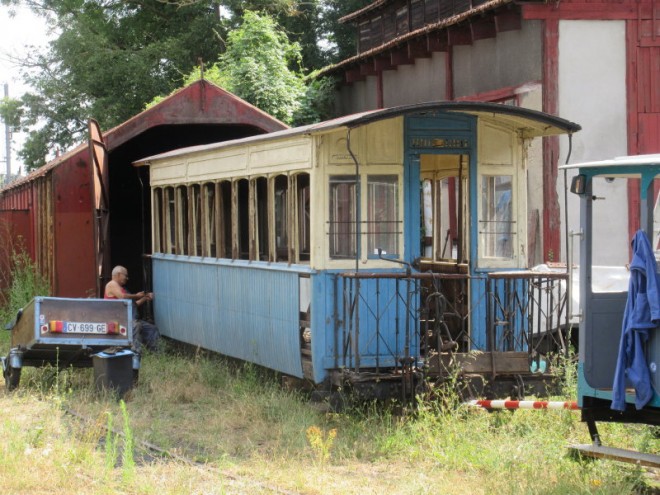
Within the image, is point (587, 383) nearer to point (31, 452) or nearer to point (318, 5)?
point (31, 452)

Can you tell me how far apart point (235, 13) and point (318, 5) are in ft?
8.28

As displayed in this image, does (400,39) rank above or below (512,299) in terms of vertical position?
above

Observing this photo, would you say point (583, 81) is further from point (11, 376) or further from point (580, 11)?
point (11, 376)

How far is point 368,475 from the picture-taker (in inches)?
353

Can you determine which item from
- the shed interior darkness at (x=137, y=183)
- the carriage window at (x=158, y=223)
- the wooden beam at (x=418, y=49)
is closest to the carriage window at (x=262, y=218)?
the carriage window at (x=158, y=223)

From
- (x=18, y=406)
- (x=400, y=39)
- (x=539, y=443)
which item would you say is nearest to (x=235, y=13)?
(x=400, y=39)

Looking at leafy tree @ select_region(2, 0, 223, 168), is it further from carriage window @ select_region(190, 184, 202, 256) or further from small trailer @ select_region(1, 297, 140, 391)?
small trailer @ select_region(1, 297, 140, 391)

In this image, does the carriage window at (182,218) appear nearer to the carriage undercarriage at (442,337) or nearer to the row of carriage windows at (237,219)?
the row of carriage windows at (237,219)

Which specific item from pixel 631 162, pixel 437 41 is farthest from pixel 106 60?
pixel 631 162

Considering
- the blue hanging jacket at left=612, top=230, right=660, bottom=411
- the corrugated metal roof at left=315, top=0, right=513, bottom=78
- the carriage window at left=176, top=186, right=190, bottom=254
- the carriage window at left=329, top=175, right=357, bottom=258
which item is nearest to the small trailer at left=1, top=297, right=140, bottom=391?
the carriage window at left=176, top=186, right=190, bottom=254

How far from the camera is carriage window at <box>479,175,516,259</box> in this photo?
38.1 ft

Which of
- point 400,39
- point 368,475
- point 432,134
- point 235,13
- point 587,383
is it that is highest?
point 235,13

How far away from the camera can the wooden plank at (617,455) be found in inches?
309

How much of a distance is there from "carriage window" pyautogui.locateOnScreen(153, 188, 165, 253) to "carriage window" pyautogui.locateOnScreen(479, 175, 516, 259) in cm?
652
